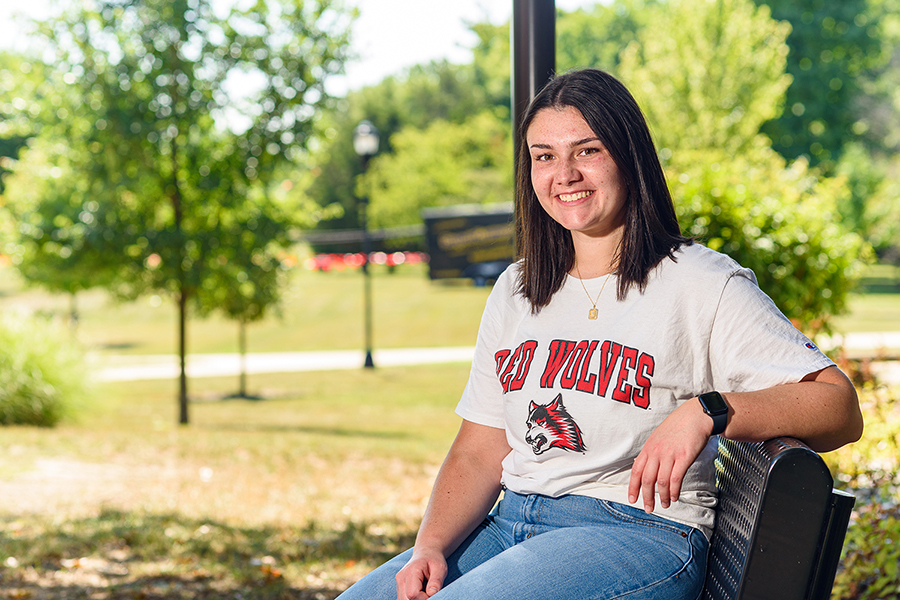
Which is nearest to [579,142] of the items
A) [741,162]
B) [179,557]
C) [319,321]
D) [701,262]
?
[701,262]

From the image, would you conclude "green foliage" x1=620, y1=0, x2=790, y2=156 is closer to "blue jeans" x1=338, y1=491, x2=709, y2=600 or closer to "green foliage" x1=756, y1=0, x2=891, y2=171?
"green foliage" x1=756, y1=0, x2=891, y2=171

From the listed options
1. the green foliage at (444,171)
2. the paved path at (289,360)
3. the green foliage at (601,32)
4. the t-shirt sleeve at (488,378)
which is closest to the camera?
the t-shirt sleeve at (488,378)

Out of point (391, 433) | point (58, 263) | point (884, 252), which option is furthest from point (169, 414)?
point (884, 252)

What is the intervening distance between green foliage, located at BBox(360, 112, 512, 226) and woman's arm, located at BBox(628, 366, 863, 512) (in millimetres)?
40241

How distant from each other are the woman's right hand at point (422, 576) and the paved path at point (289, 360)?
15.0m

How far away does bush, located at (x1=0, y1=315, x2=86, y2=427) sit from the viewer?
371 inches

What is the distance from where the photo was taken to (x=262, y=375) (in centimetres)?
1733

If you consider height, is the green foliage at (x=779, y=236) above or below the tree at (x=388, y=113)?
below

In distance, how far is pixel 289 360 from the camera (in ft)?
66.3

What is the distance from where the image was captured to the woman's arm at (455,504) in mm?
1762

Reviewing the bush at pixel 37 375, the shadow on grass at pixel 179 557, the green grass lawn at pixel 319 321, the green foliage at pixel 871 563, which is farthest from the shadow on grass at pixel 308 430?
the green grass lawn at pixel 319 321

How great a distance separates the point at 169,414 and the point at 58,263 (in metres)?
2.81

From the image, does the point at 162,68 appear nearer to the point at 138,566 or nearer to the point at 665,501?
the point at 138,566

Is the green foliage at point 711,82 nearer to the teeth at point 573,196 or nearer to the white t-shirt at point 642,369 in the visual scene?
the teeth at point 573,196
